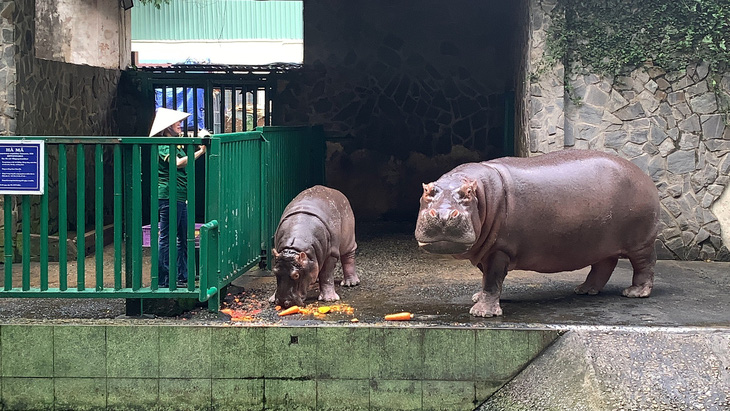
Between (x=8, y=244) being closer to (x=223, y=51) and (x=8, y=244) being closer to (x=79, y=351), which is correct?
(x=79, y=351)

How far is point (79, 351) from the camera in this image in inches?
246

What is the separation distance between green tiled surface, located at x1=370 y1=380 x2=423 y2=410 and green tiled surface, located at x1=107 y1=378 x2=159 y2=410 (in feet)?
5.08

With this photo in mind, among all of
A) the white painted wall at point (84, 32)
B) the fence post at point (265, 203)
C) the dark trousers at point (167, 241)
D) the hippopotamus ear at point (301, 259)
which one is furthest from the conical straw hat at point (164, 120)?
the white painted wall at point (84, 32)

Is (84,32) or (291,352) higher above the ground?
(84,32)

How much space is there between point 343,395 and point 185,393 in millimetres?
1116

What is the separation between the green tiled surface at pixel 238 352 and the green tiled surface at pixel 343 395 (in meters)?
0.46

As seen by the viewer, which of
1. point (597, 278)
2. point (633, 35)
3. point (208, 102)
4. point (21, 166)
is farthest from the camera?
point (208, 102)

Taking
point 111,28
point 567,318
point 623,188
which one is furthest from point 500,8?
point 567,318

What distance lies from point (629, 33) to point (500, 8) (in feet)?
14.3

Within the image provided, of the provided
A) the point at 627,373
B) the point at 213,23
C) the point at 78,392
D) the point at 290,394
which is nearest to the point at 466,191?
the point at 627,373

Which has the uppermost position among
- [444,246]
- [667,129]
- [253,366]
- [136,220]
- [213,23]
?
[213,23]

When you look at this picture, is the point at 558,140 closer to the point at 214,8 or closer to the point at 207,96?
the point at 207,96

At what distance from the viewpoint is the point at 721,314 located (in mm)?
6836

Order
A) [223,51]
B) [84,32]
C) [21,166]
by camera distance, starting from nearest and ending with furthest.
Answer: [21,166] → [84,32] → [223,51]
